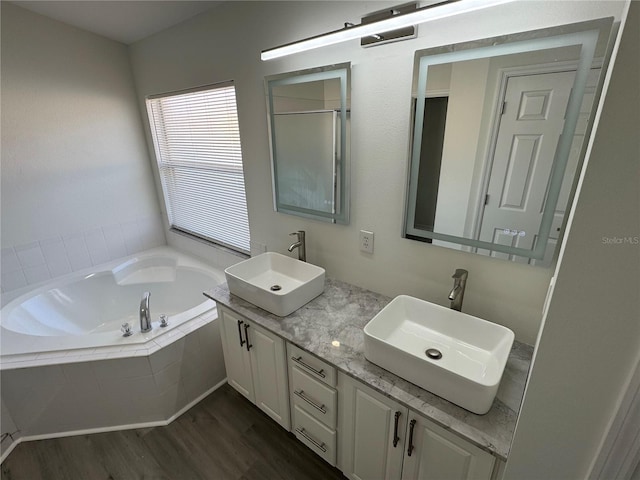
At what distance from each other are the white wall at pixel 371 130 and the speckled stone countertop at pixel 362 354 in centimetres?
15

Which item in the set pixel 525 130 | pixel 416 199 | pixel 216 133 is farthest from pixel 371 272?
pixel 216 133

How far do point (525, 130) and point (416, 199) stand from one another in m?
0.46

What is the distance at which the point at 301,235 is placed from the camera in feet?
5.88

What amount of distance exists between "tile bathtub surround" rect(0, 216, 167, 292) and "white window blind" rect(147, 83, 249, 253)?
359mm

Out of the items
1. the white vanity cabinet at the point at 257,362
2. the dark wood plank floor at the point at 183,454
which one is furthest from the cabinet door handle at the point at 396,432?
the dark wood plank floor at the point at 183,454

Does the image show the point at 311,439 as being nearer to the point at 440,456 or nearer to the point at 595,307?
the point at 440,456

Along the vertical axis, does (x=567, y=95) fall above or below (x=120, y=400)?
above

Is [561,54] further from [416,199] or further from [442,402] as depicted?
[442,402]

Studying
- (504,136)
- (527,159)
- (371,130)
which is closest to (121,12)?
(371,130)

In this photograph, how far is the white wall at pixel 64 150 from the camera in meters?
2.15

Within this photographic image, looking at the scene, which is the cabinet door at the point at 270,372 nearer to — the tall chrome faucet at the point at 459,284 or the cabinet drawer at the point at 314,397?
the cabinet drawer at the point at 314,397

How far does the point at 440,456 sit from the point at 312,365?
0.55 meters

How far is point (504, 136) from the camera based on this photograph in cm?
107

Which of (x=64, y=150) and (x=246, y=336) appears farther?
(x=64, y=150)
